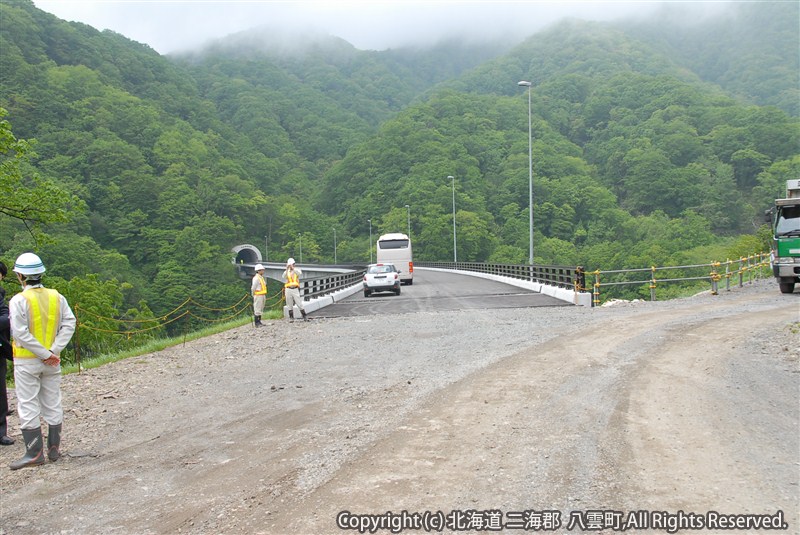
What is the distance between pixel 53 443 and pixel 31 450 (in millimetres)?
228

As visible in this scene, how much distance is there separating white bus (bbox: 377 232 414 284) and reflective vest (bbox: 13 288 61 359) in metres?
39.6

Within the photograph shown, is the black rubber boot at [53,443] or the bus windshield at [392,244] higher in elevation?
the bus windshield at [392,244]

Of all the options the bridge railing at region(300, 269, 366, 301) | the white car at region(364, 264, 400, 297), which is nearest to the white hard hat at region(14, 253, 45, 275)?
the bridge railing at region(300, 269, 366, 301)

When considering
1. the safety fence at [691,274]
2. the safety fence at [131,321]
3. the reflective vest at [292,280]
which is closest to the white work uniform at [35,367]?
→ the safety fence at [131,321]

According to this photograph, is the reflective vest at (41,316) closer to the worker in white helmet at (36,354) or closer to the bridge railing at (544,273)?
the worker in white helmet at (36,354)

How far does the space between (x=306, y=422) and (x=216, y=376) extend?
14.8 ft

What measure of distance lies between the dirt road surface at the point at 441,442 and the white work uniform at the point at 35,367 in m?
0.59

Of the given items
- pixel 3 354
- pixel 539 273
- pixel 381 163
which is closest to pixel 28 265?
pixel 3 354

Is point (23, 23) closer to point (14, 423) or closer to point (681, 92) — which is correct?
point (681, 92)

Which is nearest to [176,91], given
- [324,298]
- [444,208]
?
[444,208]

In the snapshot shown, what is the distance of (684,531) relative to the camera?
4.25m

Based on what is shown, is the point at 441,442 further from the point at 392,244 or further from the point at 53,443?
the point at 392,244

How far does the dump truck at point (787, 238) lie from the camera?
20844 mm

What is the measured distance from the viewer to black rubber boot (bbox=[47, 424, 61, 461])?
21.9 feet
